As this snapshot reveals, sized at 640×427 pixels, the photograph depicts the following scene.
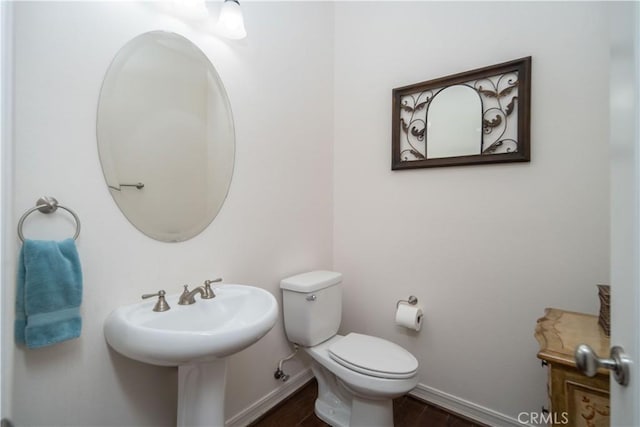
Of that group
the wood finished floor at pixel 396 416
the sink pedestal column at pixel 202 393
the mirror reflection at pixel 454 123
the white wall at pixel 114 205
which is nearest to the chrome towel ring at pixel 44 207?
the white wall at pixel 114 205

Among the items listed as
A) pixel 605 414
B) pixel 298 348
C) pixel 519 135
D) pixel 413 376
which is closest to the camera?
pixel 605 414

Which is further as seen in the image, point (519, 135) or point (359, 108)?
point (359, 108)

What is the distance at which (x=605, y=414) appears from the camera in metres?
0.78

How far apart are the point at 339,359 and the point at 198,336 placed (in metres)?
0.82

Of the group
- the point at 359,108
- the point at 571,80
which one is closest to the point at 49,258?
the point at 359,108

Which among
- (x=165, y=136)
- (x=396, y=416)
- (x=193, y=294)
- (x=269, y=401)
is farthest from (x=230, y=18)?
(x=396, y=416)

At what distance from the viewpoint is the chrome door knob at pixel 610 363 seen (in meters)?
0.47

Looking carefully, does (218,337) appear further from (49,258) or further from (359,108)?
(359,108)

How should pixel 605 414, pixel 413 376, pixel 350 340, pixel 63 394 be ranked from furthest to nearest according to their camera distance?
pixel 350 340 < pixel 413 376 < pixel 63 394 < pixel 605 414

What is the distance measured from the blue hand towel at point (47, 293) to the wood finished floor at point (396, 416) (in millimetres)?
1092

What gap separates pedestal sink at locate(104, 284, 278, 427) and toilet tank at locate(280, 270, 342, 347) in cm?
40

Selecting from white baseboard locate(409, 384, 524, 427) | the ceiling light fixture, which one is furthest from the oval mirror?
white baseboard locate(409, 384, 524, 427)

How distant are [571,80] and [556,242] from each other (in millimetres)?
747

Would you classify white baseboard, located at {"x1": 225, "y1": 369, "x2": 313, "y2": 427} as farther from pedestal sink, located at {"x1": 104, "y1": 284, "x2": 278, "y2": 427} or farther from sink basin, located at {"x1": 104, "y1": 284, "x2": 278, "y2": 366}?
sink basin, located at {"x1": 104, "y1": 284, "x2": 278, "y2": 366}
